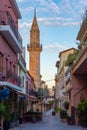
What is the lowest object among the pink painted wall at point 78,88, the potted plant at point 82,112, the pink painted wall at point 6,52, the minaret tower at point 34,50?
the potted plant at point 82,112

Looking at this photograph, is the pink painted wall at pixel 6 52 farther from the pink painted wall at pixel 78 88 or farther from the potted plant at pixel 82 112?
the potted plant at pixel 82 112

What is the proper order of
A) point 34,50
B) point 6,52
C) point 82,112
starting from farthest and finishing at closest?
point 34,50, point 82,112, point 6,52

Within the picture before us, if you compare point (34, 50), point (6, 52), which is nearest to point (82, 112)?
point (6, 52)

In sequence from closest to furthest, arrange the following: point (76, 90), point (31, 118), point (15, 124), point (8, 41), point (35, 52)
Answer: point (8, 41) < point (15, 124) < point (76, 90) < point (31, 118) < point (35, 52)

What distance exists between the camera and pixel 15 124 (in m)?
31.8

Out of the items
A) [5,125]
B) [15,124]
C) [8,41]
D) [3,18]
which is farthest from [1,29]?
[15,124]

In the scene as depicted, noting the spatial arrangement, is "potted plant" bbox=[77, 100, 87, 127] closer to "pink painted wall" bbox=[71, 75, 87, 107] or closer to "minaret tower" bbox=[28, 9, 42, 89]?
"pink painted wall" bbox=[71, 75, 87, 107]

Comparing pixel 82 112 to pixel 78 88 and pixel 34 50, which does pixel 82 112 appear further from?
pixel 34 50

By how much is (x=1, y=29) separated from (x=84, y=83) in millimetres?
12783

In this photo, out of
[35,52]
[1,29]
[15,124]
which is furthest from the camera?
[35,52]

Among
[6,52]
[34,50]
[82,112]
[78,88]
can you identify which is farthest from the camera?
[34,50]

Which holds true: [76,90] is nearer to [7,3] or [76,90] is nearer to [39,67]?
[7,3]

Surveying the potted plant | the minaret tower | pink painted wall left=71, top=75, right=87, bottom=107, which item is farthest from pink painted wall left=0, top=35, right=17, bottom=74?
the minaret tower

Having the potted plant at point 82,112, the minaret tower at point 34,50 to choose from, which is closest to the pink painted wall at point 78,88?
the potted plant at point 82,112
